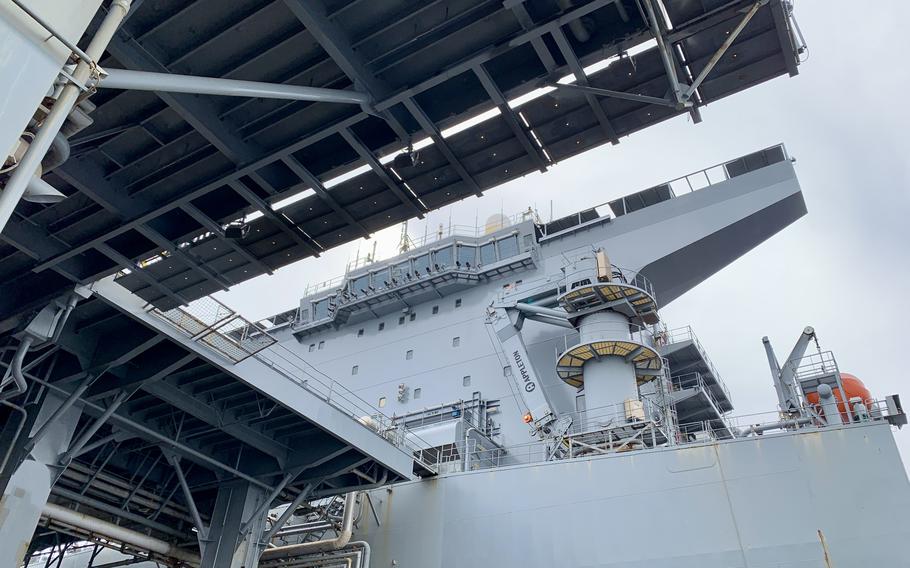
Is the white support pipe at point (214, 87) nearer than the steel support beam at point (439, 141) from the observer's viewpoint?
Yes

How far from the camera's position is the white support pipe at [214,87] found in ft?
20.9

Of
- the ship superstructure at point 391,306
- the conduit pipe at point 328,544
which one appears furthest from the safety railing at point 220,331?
the conduit pipe at point 328,544

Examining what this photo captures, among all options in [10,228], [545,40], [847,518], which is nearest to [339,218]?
[545,40]

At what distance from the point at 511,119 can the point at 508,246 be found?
20.1 metres

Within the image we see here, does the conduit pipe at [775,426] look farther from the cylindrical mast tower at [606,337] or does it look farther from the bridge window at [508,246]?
the bridge window at [508,246]

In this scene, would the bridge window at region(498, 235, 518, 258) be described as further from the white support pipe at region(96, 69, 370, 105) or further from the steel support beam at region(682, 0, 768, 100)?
the white support pipe at region(96, 69, 370, 105)

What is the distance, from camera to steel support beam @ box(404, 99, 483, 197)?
31.0 ft

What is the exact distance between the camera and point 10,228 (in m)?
11.0

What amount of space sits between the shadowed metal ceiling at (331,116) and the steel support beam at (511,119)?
0.03 metres

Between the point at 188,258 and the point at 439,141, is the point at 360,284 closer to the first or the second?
the point at 188,258

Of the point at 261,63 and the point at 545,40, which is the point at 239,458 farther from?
the point at 545,40

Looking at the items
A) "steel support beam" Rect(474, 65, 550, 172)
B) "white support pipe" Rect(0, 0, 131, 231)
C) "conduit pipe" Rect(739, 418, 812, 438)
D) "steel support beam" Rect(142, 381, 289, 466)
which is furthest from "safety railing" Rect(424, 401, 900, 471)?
"white support pipe" Rect(0, 0, 131, 231)

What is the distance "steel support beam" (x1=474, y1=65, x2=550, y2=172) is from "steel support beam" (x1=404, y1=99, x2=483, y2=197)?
933mm

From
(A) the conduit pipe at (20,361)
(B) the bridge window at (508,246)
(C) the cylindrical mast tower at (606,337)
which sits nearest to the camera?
(A) the conduit pipe at (20,361)
